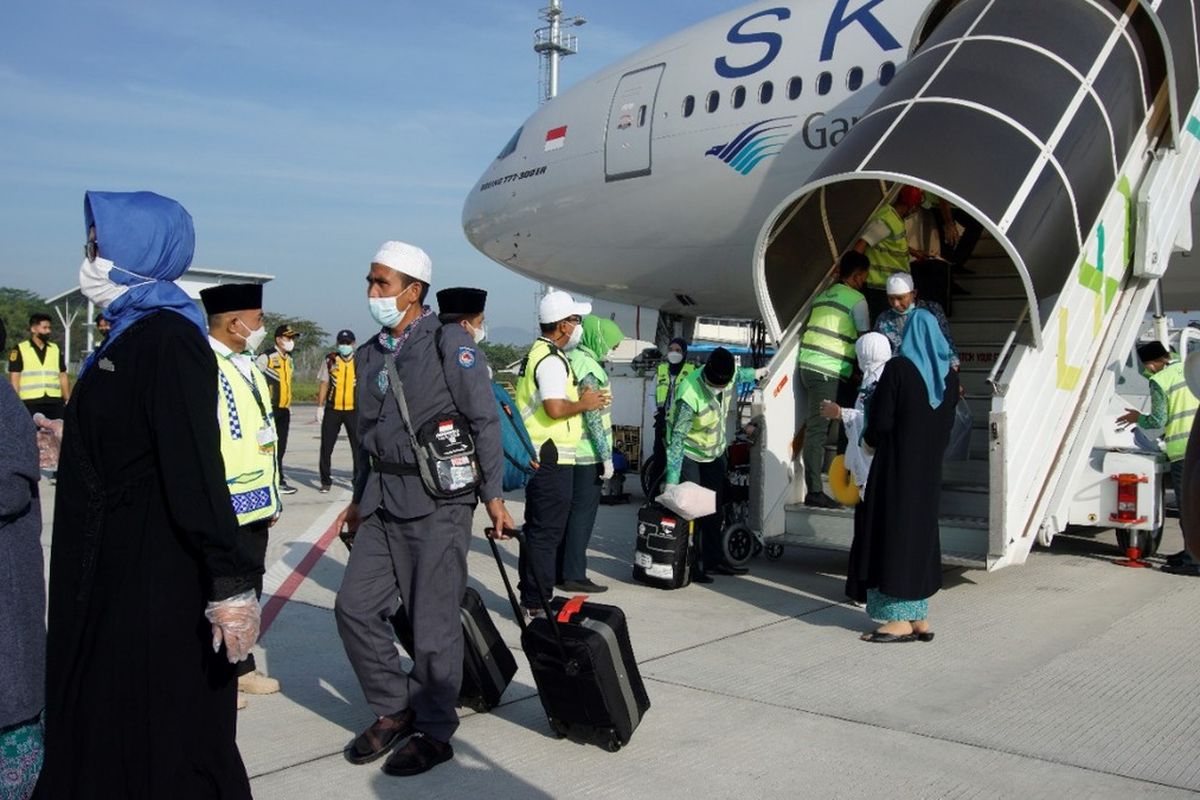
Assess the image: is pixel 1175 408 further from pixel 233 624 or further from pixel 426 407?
pixel 233 624

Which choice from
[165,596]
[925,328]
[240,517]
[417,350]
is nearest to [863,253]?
[925,328]

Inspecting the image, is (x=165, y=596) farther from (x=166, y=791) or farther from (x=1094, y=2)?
(x=1094, y=2)

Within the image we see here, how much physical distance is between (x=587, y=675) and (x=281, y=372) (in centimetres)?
866

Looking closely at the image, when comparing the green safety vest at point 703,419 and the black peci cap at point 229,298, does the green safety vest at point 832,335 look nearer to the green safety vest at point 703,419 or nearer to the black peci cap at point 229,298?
the green safety vest at point 703,419

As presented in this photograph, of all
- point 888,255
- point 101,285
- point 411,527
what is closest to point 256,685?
point 411,527

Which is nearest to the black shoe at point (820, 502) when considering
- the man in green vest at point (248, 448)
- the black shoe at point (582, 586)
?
the black shoe at point (582, 586)

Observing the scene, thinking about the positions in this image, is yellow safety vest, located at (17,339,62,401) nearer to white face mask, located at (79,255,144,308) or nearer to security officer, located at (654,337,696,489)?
security officer, located at (654,337,696,489)

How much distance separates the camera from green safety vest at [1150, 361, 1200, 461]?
7926mm

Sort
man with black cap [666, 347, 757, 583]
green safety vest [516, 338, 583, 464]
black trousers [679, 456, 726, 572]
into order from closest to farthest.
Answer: green safety vest [516, 338, 583, 464] → man with black cap [666, 347, 757, 583] → black trousers [679, 456, 726, 572]

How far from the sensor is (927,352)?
18.5ft

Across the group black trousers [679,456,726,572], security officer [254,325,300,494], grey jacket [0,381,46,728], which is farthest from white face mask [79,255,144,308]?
security officer [254,325,300,494]

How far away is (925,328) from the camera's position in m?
5.59

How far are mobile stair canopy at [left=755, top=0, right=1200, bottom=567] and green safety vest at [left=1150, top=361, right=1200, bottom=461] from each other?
57 centimetres

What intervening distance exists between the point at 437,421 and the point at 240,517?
83 centimetres
